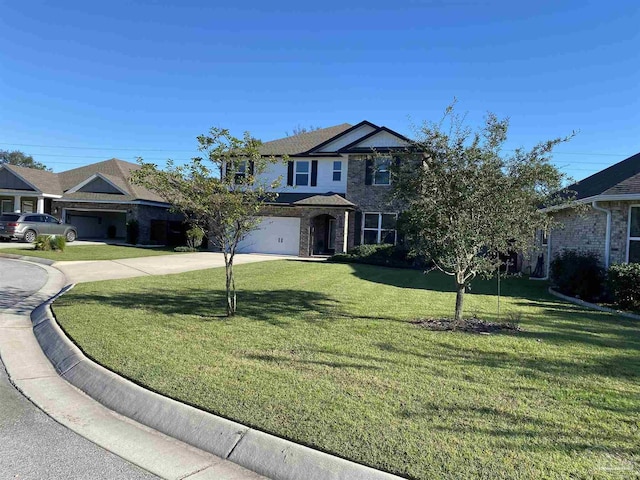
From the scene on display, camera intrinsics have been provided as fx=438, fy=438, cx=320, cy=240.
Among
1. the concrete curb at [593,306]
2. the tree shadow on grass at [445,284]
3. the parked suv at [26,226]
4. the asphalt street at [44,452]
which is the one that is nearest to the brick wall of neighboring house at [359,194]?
the tree shadow on grass at [445,284]

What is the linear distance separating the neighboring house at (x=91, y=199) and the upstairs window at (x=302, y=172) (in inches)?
381

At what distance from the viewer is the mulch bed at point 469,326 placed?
24.7 feet

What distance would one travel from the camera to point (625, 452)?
11.2ft

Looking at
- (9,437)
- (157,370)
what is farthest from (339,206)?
(9,437)

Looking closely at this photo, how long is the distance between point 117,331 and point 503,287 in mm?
12380

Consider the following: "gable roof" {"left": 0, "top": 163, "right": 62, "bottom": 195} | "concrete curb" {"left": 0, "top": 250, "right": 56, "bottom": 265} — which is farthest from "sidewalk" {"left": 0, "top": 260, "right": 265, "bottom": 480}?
"gable roof" {"left": 0, "top": 163, "right": 62, "bottom": 195}

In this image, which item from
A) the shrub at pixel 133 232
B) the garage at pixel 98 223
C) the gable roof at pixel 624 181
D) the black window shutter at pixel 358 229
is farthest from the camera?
the garage at pixel 98 223

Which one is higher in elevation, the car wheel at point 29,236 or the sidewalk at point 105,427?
the car wheel at point 29,236

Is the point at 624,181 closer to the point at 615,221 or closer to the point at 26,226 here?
the point at 615,221

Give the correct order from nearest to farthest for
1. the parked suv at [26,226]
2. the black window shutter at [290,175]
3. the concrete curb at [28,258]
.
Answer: the concrete curb at [28,258]
the parked suv at [26,226]
the black window shutter at [290,175]

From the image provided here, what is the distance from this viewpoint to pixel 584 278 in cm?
1285

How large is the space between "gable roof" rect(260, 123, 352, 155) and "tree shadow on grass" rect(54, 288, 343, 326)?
16.6m

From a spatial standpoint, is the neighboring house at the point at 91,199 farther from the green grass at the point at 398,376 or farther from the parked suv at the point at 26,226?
the green grass at the point at 398,376

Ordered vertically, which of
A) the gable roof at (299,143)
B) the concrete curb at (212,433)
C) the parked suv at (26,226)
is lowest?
the concrete curb at (212,433)
